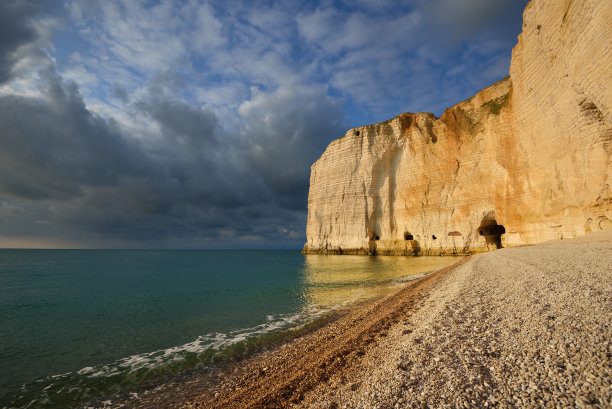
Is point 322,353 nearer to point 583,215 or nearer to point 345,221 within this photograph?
point 583,215

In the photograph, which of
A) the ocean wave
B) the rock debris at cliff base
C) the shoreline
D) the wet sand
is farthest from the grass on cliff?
the ocean wave

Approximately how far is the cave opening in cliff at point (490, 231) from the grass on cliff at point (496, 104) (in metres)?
11.3

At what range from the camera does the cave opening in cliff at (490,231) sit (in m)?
28.4

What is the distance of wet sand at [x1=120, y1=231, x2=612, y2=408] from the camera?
236 centimetres

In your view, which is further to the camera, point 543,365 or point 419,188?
point 419,188

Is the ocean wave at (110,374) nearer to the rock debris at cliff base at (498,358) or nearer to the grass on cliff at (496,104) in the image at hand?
the rock debris at cliff base at (498,358)

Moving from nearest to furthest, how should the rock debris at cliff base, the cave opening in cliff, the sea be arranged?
the rock debris at cliff base < the sea < the cave opening in cliff

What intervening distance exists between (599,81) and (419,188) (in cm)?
2201

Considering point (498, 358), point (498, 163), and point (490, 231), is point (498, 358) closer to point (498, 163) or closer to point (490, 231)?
point (498, 163)

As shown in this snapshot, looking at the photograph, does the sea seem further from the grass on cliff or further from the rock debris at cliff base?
the grass on cliff

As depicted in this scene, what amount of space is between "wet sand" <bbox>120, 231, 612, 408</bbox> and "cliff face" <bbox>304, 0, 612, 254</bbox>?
47.2 feet

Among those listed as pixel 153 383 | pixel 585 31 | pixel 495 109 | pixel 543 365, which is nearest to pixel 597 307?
pixel 543 365

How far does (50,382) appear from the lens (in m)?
5.29

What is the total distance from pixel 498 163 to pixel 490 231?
7.83 meters
